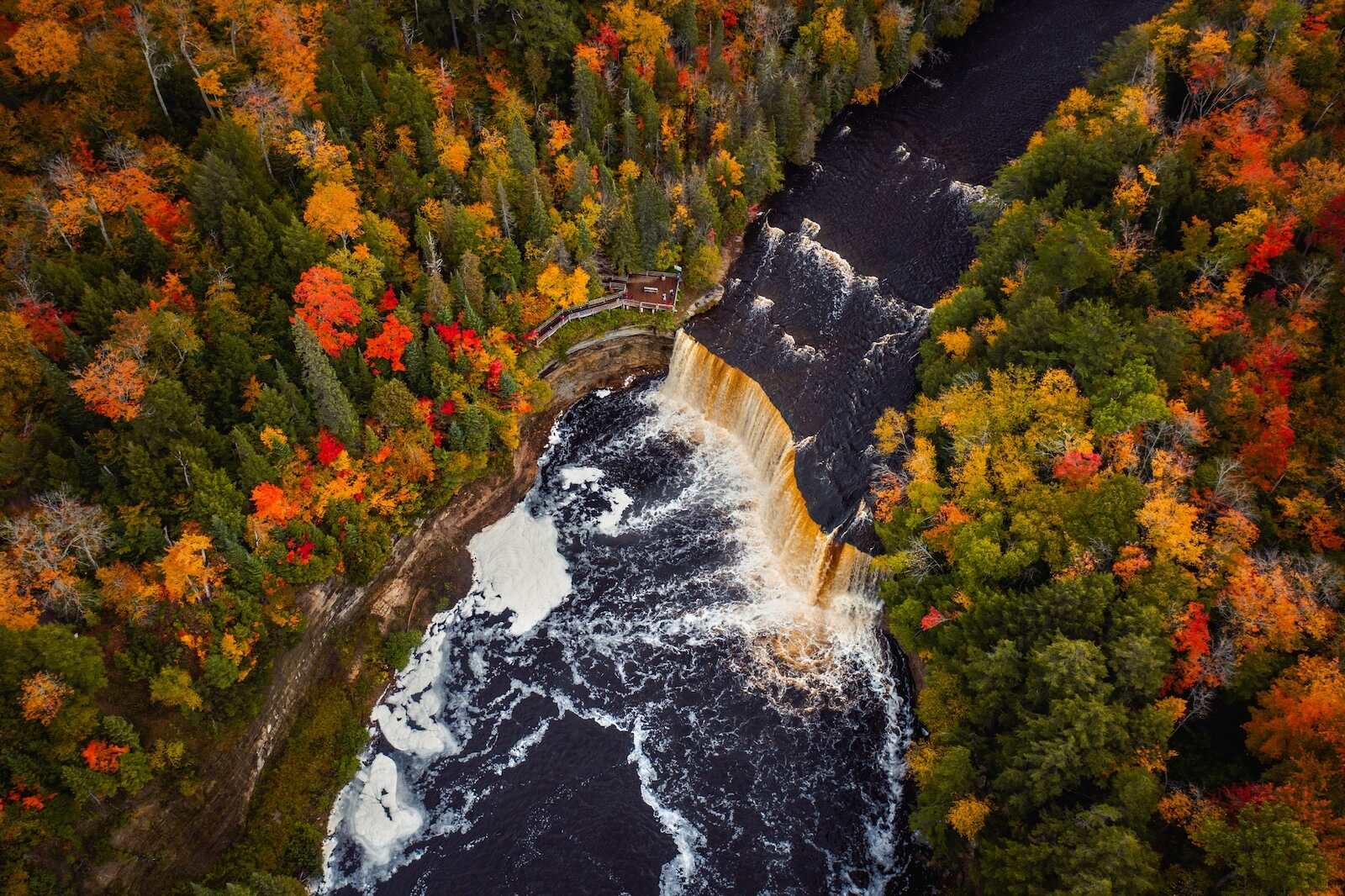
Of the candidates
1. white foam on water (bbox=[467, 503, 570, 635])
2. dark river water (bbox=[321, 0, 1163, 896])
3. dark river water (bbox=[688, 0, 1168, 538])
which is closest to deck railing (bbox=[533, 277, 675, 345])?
dark river water (bbox=[688, 0, 1168, 538])

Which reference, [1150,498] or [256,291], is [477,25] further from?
[1150,498]

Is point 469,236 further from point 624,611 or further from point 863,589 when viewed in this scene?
point 863,589

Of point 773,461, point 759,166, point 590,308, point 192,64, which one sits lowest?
point 773,461

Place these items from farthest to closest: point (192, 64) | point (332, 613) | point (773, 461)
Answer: point (773, 461) → point (192, 64) → point (332, 613)

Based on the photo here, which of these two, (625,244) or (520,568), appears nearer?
(520,568)

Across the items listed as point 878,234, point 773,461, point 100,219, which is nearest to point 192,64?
point 100,219

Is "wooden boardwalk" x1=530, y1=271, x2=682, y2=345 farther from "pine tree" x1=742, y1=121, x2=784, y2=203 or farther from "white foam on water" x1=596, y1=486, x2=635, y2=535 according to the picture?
"white foam on water" x1=596, y1=486, x2=635, y2=535
